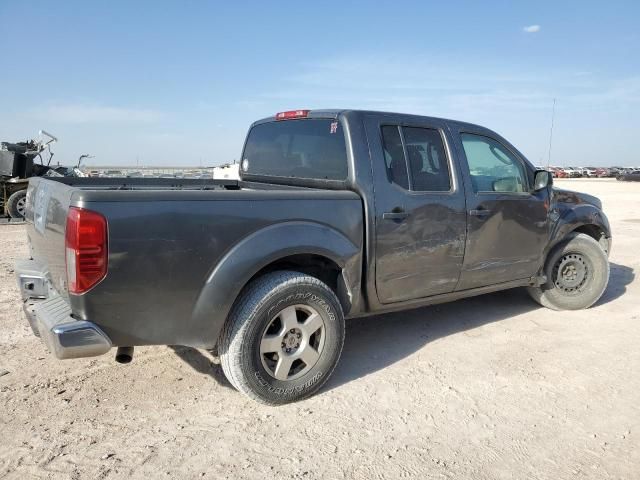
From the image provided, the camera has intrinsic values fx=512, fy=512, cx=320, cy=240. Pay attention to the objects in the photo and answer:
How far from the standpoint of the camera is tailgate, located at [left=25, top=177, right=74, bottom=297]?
2746mm

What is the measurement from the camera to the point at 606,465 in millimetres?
2689

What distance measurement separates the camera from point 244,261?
3.01m

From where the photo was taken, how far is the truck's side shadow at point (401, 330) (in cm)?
385

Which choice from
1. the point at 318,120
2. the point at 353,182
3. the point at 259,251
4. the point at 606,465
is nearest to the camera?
the point at 606,465

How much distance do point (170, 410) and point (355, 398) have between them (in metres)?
1.18

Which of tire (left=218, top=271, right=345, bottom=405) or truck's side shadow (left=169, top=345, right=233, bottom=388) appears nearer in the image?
tire (left=218, top=271, right=345, bottom=405)

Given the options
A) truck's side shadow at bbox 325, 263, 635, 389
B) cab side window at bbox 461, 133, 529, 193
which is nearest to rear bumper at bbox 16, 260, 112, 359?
truck's side shadow at bbox 325, 263, 635, 389

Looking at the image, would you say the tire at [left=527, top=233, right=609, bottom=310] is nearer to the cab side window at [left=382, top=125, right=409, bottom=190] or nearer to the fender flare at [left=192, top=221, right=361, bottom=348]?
the cab side window at [left=382, top=125, right=409, bottom=190]

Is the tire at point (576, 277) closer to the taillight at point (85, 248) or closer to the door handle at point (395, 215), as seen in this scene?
Answer: the door handle at point (395, 215)

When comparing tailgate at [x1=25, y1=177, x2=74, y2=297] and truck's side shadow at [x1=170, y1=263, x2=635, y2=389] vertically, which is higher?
tailgate at [x1=25, y1=177, x2=74, y2=297]

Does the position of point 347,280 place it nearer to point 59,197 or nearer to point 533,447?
point 533,447

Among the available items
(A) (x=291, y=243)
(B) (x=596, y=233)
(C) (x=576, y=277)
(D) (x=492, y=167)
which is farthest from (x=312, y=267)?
(B) (x=596, y=233)

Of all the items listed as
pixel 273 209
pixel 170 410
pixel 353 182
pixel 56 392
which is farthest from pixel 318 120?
pixel 56 392

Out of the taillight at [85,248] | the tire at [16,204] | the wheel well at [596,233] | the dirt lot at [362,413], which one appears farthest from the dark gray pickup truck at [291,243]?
the tire at [16,204]
